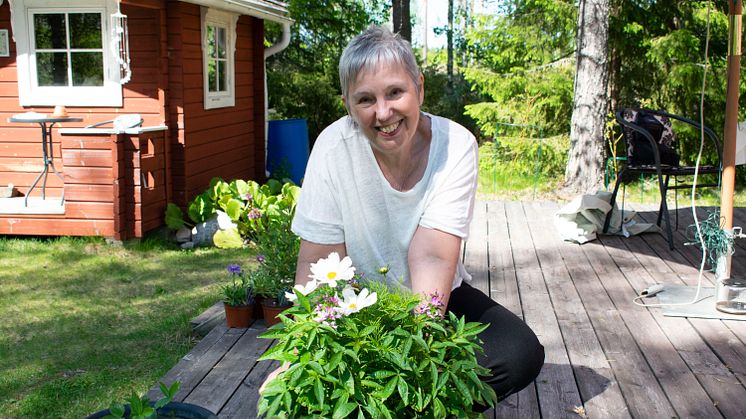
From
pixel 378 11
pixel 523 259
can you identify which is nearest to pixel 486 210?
pixel 523 259

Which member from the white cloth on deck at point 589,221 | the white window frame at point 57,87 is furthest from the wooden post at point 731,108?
the white window frame at point 57,87

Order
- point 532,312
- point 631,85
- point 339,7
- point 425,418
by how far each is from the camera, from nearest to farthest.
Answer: point 425,418 → point 532,312 → point 631,85 → point 339,7

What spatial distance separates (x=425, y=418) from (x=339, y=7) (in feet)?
56.4

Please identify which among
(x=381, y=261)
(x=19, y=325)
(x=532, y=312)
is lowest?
(x=19, y=325)

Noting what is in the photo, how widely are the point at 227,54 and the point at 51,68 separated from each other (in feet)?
6.99

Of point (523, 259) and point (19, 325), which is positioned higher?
point (523, 259)

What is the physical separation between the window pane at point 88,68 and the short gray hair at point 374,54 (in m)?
5.36

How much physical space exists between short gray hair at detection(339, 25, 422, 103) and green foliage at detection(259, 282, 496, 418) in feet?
2.18

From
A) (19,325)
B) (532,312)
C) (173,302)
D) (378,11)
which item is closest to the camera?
(532,312)

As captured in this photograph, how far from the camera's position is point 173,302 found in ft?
16.2

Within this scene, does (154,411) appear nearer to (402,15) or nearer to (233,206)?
(233,206)

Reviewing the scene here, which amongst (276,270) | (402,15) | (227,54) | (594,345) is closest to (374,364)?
(594,345)

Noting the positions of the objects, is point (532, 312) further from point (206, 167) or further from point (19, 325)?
point (206, 167)

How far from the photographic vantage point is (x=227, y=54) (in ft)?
28.5
